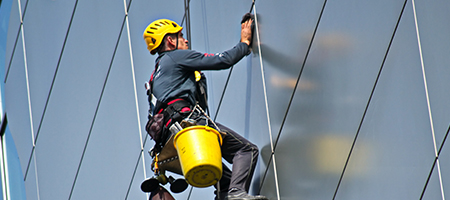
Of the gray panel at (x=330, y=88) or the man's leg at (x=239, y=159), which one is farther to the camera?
the man's leg at (x=239, y=159)

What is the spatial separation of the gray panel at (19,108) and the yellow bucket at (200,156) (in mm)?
7875

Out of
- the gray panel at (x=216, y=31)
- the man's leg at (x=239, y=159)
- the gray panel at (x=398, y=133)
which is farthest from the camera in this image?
the gray panel at (x=216, y=31)

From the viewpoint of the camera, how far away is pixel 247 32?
6820mm

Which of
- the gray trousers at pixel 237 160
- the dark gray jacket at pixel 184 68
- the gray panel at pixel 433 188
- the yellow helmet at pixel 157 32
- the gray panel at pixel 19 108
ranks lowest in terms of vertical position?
the gray panel at pixel 19 108

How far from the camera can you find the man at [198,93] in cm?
611

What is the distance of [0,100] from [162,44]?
9290 mm

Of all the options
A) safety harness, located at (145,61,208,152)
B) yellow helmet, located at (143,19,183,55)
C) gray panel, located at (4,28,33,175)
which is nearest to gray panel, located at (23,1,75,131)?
gray panel, located at (4,28,33,175)

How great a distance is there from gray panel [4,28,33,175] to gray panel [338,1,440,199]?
9.06m

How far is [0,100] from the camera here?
1527cm

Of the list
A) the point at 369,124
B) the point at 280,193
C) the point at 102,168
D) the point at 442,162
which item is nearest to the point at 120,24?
the point at 102,168

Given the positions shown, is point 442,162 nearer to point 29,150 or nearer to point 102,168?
point 102,168

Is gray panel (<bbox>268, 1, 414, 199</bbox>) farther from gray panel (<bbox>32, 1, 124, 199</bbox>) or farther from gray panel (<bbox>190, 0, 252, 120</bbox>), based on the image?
gray panel (<bbox>32, 1, 124, 199</bbox>)

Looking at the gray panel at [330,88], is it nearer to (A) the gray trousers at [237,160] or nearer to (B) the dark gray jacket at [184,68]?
(A) the gray trousers at [237,160]

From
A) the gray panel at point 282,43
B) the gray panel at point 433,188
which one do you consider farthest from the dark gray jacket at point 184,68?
the gray panel at point 433,188
